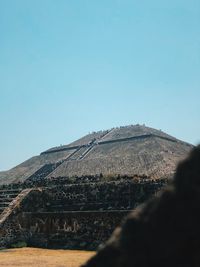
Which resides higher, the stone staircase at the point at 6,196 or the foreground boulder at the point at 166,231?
the stone staircase at the point at 6,196

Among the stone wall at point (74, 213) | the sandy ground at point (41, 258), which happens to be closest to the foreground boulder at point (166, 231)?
the sandy ground at point (41, 258)

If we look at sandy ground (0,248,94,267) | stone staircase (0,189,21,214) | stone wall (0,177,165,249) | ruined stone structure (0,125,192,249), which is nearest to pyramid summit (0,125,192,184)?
ruined stone structure (0,125,192,249)

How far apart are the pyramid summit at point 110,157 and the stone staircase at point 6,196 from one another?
6114 millimetres

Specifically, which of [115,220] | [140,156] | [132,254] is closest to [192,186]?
[132,254]

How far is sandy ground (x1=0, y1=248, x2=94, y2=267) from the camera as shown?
1684 cm

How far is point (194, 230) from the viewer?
3.88m

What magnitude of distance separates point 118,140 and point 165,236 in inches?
1633

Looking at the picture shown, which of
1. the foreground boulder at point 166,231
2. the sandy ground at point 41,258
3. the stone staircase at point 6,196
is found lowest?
the sandy ground at point 41,258

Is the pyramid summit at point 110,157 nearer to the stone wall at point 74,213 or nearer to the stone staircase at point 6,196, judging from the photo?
the stone wall at point 74,213

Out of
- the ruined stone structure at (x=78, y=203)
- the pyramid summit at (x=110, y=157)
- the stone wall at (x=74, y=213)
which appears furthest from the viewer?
the pyramid summit at (x=110, y=157)

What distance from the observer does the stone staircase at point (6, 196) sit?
27.3 meters

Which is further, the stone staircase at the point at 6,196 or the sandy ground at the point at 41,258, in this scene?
the stone staircase at the point at 6,196

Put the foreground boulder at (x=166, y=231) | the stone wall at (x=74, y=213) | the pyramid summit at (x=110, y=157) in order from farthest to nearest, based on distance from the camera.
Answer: the pyramid summit at (x=110, y=157), the stone wall at (x=74, y=213), the foreground boulder at (x=166, y=231)

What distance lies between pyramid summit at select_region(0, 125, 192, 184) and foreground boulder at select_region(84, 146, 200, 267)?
22.7 m
